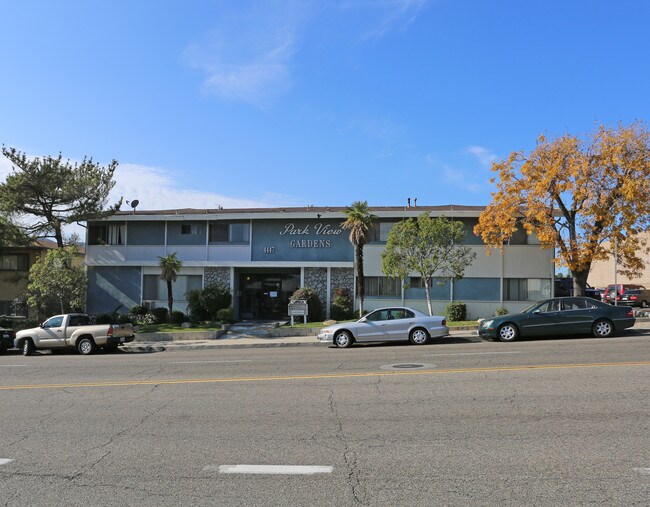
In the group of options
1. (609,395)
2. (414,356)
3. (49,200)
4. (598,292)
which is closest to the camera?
(609,395)

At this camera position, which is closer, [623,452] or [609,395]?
[623,452]

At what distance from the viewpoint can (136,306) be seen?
29.8m

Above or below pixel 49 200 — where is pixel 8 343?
below

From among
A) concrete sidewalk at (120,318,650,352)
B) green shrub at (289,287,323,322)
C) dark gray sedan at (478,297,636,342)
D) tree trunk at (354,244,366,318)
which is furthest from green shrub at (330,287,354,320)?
dark gray sedan at (478,297,636,342)

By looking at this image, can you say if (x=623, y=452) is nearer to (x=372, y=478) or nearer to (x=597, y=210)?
(x=372, y=478)

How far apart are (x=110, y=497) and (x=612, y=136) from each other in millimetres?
24071

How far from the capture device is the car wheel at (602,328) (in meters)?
17.0

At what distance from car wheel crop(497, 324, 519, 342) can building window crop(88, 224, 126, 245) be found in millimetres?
23381

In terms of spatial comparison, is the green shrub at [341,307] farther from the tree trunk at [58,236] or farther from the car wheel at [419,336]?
the tree trunk at [58,236]

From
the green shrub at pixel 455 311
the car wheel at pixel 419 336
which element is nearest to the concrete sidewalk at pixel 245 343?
the car wheel at pixel 419 336

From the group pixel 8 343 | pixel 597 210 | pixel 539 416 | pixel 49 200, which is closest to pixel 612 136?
pixel 597 210

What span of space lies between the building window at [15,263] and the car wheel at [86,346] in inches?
789

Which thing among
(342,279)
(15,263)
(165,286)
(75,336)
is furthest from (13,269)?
(342,279)

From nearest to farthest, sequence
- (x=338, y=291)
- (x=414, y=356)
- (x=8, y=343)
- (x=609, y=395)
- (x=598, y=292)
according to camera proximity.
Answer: (x=609, y=395)
(x=414, y=356)
(x=8, y=343)
(x=338, y=291)
(x=598, y=292)
